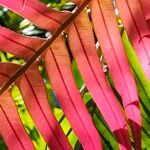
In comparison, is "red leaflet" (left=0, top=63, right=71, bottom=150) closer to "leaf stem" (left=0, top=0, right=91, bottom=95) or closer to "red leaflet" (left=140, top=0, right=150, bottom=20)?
"leaf stem" (left=0, top=0, right=91, bottom=95)

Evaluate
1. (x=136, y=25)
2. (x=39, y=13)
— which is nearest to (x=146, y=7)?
(x=136, y=25)

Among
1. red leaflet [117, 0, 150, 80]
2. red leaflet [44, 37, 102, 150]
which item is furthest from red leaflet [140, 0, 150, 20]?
red leaflet [44, 37, 102, 150]

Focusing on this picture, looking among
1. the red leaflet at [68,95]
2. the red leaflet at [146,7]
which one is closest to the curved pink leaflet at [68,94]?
the red leaflet at [68,95]

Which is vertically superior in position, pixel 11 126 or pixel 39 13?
pixel 39 13

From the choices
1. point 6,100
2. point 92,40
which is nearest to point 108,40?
point 92,40

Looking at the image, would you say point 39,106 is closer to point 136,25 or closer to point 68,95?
point 68,95
